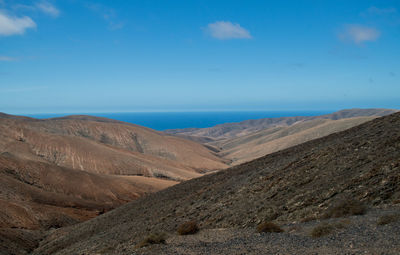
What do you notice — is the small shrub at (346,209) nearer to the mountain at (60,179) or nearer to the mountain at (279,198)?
the mountain at (279,198)

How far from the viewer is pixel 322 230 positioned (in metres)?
9.55

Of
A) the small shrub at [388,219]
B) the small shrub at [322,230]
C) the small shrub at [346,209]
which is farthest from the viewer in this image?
the small shrub at [346,209]

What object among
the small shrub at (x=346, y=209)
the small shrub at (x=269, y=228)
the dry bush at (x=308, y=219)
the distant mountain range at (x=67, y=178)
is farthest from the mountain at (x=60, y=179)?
the small shrub at (x=346, y=209)

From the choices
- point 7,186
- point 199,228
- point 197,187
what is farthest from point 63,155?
point 199,228

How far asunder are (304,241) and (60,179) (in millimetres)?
41965

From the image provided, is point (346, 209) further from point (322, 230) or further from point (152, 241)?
point (152, 241)

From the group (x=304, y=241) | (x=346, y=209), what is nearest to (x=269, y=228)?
(x=304, y=241)

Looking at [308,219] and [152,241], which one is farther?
[152,241]

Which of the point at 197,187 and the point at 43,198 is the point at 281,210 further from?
the point at 43,198

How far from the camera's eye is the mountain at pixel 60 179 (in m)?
28.4

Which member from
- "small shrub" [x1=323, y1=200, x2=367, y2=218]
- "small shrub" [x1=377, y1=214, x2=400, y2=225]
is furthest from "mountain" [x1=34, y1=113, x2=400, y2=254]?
"small shrub" [x1=377, y1=214, x2=400, y2=225]

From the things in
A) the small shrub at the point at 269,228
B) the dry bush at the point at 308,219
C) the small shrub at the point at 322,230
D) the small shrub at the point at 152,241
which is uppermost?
the small shrub at the point at 322,230

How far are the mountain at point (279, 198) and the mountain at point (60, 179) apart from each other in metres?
5.34

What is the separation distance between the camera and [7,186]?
34688 millimetres
